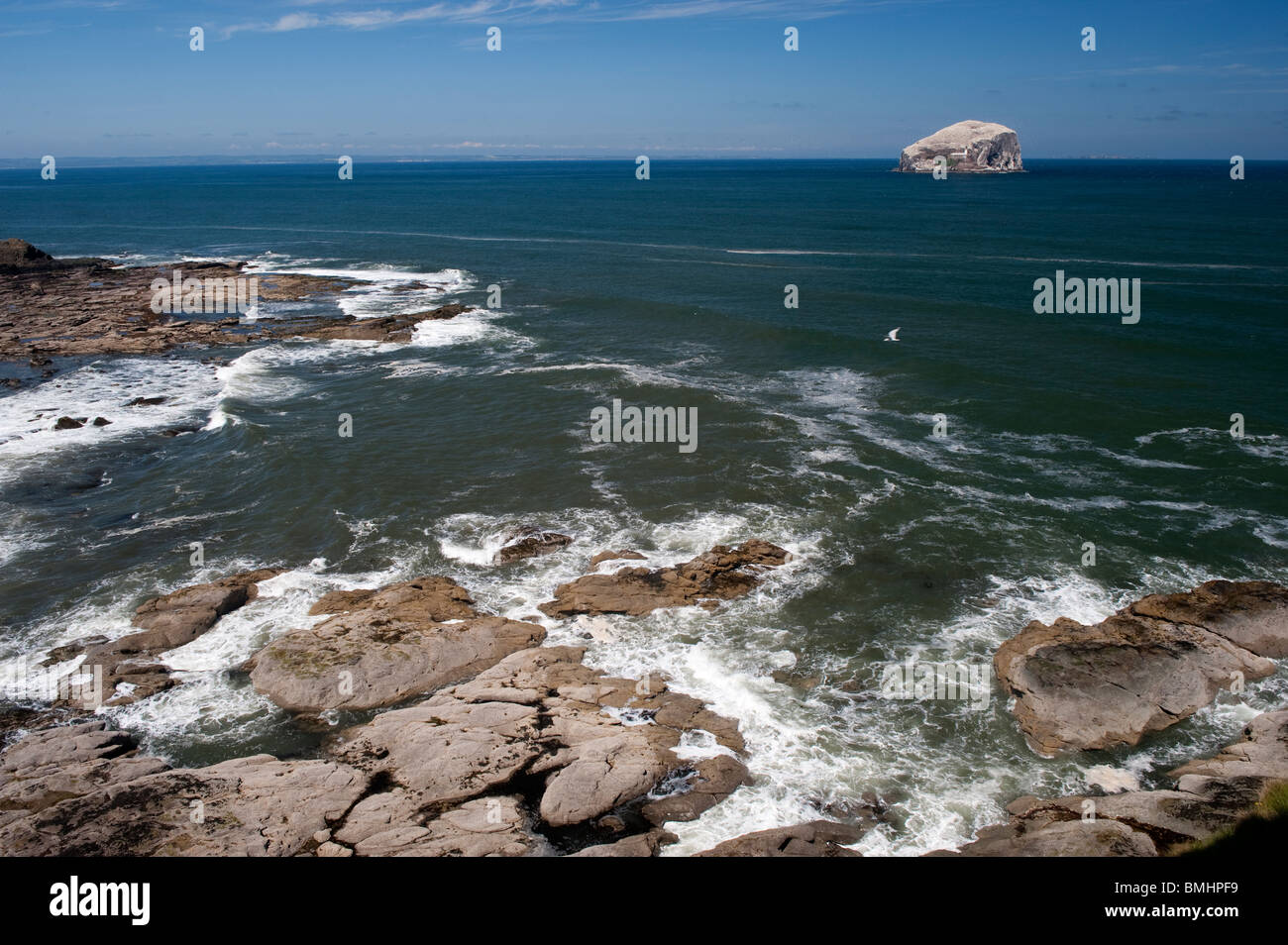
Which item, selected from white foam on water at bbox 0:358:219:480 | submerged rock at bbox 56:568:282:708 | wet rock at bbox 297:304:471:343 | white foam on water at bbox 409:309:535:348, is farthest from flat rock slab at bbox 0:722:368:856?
wet rock at bbox 297:304:471:343

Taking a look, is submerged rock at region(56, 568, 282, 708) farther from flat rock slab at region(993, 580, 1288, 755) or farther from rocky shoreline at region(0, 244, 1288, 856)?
flat rock slab at region(993, 580, 1288, 755)

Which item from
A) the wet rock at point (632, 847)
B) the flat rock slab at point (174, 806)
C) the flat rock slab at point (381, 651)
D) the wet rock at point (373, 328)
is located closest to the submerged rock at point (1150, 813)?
the wet rock at point (632, 847)

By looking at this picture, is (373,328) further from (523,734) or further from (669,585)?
(523,734)

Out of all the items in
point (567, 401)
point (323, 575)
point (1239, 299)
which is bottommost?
point (323, 575)

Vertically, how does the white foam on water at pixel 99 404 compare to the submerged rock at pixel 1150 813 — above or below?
above

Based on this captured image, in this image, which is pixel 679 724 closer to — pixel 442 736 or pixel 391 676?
pixel 442 736

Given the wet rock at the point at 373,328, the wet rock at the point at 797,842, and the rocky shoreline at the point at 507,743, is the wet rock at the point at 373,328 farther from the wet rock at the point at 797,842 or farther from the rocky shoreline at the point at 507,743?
the wet rock at the point at 797,842

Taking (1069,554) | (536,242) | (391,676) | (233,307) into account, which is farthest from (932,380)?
(536,242)
